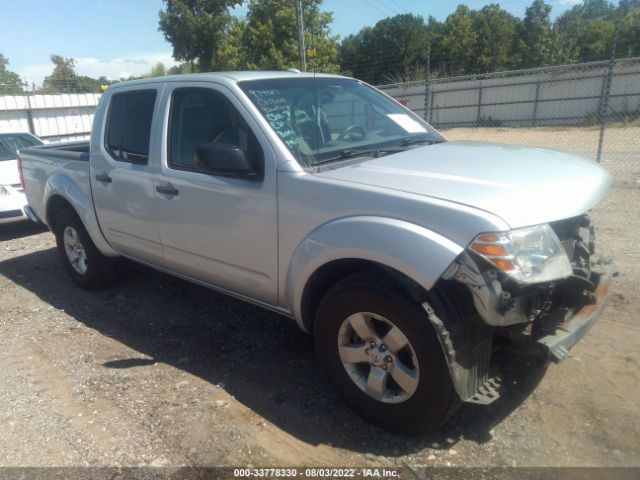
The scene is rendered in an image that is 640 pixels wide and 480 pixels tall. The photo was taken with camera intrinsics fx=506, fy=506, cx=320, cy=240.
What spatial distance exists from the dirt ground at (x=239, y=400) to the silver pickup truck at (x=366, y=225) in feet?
1.01

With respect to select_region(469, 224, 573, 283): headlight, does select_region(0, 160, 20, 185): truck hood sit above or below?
below

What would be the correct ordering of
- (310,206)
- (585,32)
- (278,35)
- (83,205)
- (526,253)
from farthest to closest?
(585,32)
(278,35)
(83,205)
(310,206)
(526,253)

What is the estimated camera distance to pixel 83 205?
4590 millimetres

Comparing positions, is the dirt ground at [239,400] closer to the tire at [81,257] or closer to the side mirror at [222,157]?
the tire at [81,257]

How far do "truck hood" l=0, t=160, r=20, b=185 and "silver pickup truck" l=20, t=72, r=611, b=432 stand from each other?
462cm

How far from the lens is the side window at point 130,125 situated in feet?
12.8

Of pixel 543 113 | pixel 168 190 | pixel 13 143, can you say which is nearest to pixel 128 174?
pixel 168 190

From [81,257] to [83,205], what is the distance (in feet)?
2.29

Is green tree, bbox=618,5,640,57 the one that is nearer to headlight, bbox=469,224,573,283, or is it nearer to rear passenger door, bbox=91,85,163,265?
rear passenger door, bbox=91,85,163,265

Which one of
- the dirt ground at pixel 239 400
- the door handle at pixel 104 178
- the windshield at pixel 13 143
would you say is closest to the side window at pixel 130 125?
the door handle at pixel 104 178

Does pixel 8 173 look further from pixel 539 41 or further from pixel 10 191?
pixel 539 41

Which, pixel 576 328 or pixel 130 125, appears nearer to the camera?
pixel 576 328

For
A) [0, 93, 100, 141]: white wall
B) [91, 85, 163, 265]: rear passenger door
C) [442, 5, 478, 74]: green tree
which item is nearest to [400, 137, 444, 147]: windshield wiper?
[91, 85, 163, 265]: rear passenger door

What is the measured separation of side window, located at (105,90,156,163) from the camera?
154 inches
